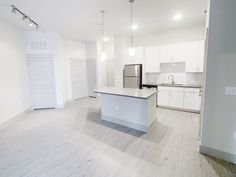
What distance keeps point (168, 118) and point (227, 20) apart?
290 cm

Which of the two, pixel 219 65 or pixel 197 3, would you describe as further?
pixel 197 3

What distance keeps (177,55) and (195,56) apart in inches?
22.9

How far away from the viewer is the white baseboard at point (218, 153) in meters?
2.25

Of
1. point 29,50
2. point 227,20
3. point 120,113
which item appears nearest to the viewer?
point 227,20

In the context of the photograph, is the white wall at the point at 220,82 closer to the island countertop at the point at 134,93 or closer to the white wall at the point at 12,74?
the island countertop at the point at 134,93

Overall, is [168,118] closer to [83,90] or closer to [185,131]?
[185,131]

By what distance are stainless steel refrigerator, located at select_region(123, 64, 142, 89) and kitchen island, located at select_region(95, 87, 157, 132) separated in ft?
6.41

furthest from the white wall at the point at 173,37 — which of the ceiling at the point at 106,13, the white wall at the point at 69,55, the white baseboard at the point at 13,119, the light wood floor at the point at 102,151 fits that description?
the white baseboard at the point at 13,119

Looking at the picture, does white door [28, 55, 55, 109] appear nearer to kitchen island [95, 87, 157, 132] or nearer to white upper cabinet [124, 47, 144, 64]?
kitchen island [95, 87, 157, 132]

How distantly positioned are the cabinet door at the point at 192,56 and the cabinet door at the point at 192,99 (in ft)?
2.50

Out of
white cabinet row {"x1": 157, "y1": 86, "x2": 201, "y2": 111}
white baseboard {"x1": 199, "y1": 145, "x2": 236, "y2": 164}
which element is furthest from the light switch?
white cabinet row {"x1": 157, "y1": 86, "x2": 201, "y2": 111}

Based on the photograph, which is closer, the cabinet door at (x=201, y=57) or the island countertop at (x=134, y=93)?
the island countertop at (x=134, y=93)

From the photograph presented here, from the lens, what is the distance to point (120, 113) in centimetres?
380

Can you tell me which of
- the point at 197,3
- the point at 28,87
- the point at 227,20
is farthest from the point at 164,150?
the point at 28,87
